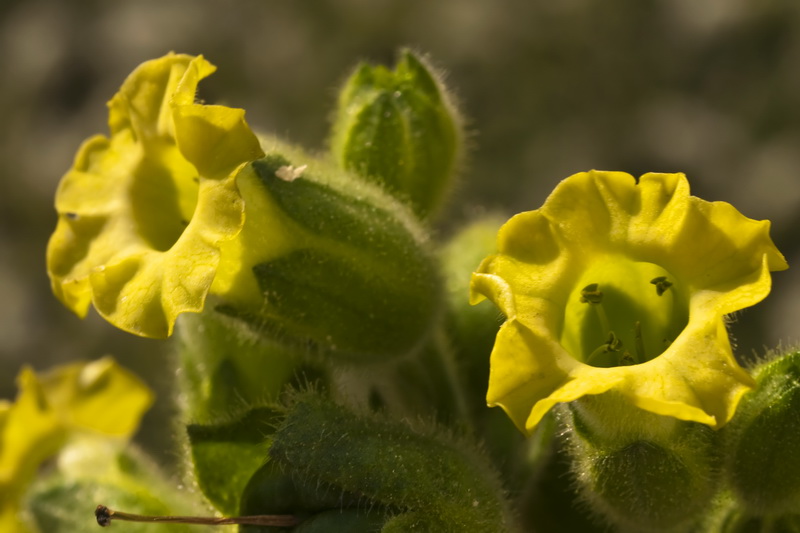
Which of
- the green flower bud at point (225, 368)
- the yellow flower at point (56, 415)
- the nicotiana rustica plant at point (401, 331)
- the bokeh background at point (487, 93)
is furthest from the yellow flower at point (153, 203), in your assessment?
the bokeh background at point (487, 93)

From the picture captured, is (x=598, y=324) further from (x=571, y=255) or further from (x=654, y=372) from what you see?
(x=654, y=372)

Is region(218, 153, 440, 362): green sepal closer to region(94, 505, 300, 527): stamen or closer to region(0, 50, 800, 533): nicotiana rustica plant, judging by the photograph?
region(0, 50, 800, 533): nicotiana rustica plant

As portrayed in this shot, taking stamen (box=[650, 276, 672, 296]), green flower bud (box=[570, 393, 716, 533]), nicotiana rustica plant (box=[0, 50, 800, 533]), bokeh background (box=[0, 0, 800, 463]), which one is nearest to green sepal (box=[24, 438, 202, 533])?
nicotiana rustica plant (box=[0, 50, 800, 533])

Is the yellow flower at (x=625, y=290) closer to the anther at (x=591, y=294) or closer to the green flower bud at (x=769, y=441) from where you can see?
the anther at (x=591, y=294)

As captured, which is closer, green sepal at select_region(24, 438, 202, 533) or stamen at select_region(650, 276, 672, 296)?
stamen at select_region(650, 276, 672, 296)

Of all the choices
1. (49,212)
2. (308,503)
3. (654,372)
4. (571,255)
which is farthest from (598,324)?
(49,212)

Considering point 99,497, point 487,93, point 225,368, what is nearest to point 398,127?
point 225,368
